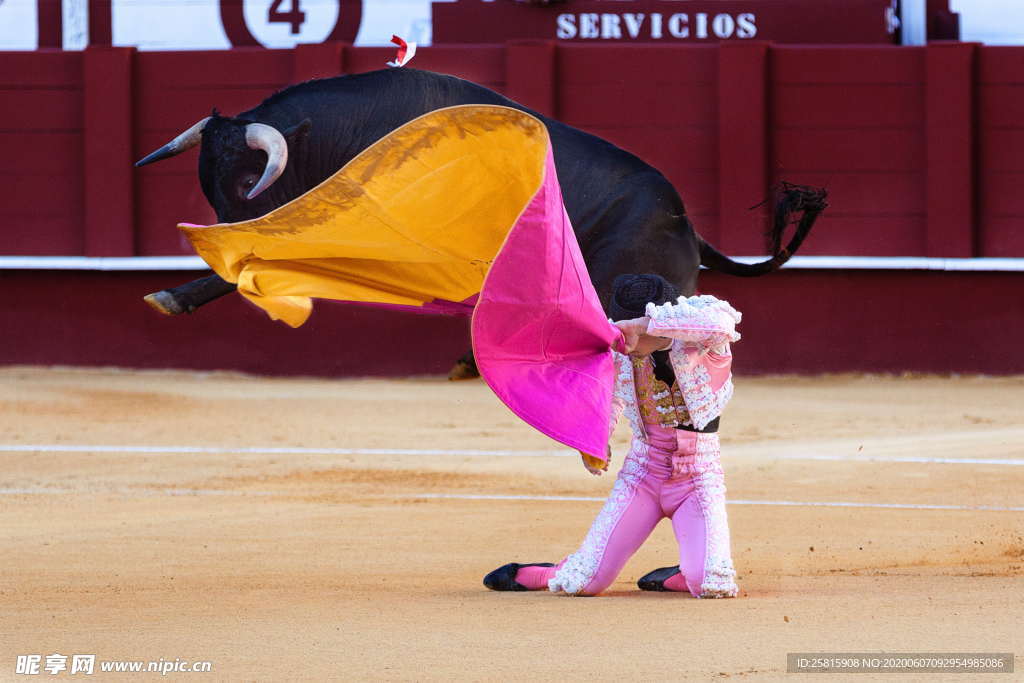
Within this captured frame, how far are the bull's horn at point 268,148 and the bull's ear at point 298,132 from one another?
0.02 meters

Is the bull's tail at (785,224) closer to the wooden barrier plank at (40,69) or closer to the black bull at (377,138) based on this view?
the black bull at (377,138)

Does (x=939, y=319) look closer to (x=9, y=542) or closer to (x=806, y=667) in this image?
(x=9, y=542)

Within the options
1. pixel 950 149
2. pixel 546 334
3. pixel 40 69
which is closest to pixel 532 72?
pixel 950 149

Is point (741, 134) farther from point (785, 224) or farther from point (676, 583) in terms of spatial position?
point (676, 583)

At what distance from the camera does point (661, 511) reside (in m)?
3.83

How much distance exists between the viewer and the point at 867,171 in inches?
396

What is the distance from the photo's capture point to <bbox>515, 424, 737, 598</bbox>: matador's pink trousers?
372cm

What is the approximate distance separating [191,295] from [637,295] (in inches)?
63.1

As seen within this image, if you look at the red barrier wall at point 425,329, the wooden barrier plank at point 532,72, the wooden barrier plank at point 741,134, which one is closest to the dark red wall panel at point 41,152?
the red barrier wall at point 425,329

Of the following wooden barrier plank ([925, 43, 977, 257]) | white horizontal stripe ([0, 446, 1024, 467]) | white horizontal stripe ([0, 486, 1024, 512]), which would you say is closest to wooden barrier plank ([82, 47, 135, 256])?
white horizontal stripe ([0, 446, 1024, 467])

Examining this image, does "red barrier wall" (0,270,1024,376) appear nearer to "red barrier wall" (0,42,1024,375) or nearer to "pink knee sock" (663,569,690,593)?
"red barrier wall" (0,42,1024,375)

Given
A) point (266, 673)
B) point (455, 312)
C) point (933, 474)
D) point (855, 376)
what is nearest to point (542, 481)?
point (933, 474)

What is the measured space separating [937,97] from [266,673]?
783 cm

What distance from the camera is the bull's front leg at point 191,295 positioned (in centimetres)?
462
